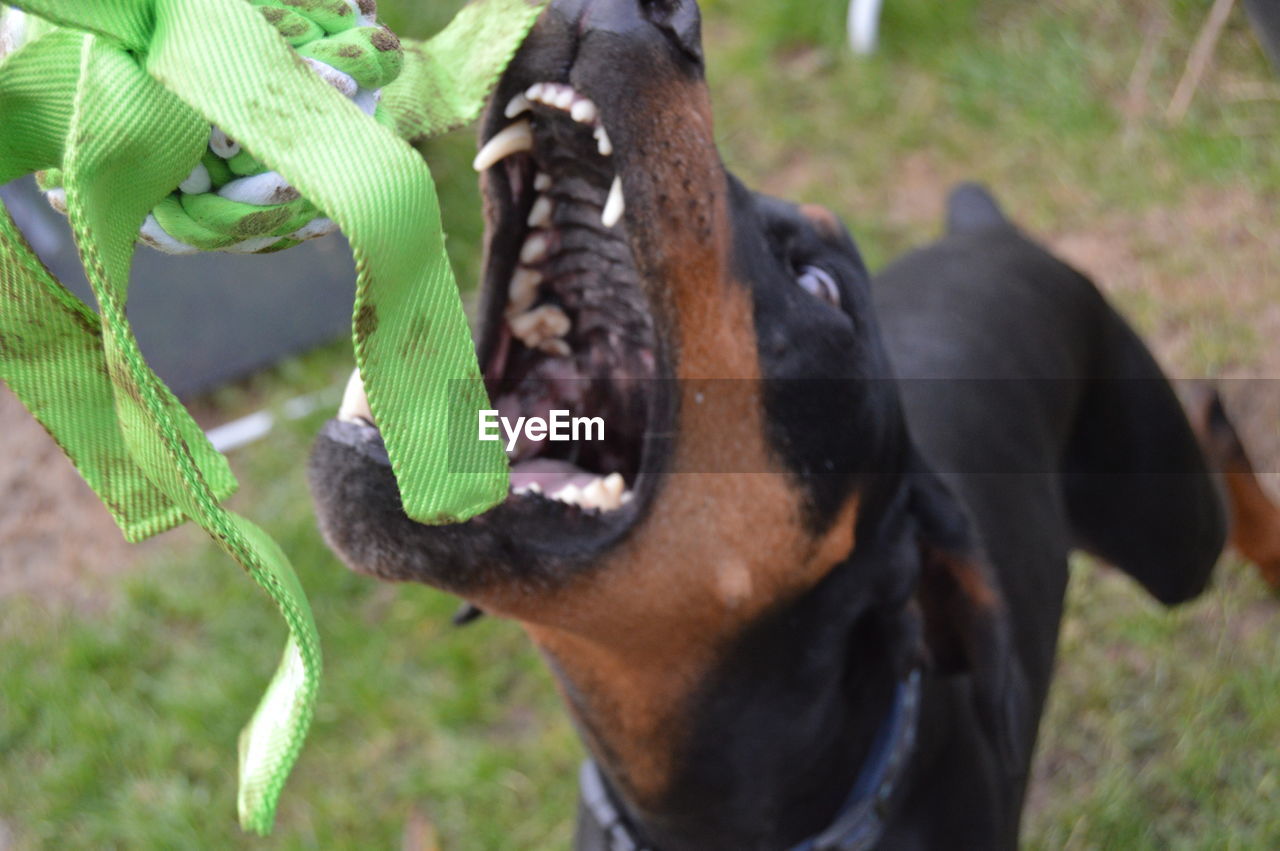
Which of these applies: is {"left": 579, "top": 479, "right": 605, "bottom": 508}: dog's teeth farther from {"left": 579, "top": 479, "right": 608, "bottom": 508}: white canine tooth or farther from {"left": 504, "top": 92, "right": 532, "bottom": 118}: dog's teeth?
{"left": 504, "top": 92, "right": 532, "bottom": 118}: dog's teeth

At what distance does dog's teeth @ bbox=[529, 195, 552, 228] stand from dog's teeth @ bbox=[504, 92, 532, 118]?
0.23 metres

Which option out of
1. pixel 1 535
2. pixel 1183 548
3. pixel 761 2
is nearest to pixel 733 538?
pixel 1183 548

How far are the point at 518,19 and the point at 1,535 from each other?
3.65 m

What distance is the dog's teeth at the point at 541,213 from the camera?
80.8 inches

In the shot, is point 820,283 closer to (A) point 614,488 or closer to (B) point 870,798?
(A) point 614,488

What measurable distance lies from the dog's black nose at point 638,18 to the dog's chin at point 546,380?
105mm

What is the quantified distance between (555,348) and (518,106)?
1.81 ft

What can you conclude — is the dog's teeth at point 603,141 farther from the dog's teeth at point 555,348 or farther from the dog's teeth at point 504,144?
the dog's teeth at point 555,348

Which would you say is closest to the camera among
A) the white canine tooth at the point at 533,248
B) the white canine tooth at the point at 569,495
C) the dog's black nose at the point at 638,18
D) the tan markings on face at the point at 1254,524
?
the dog's black nose at the point at 638,18

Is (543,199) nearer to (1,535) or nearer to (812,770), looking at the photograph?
(812,770)

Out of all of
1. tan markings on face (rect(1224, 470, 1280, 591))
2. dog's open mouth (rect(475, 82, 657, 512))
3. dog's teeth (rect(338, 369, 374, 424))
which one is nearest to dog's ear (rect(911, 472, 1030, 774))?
dog's open mouth (rect(475, 82, 657, 512))

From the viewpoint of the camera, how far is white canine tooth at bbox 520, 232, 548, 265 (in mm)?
2098

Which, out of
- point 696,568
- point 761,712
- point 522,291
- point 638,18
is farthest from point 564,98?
point 761,712

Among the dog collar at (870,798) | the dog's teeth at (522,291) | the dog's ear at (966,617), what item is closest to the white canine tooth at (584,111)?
the dog's teeth at (522,291)
